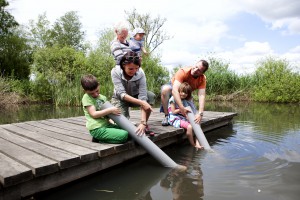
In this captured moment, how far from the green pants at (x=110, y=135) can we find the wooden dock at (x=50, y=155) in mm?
86

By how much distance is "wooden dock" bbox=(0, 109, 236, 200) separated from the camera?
7.63 feet

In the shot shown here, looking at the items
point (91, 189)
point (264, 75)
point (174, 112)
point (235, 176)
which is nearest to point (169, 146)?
point (174, 112)

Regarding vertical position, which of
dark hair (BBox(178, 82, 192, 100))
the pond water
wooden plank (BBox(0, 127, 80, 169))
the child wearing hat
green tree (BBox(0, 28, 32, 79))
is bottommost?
the pond water

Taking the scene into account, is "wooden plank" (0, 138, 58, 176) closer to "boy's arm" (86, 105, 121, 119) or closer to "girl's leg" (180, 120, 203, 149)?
"boy's arm" (86, 105, 121, 119)

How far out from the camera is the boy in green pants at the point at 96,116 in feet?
10.5

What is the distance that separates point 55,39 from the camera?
35875 mm

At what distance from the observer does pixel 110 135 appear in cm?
320

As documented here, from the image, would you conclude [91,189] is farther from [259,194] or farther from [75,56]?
[75,56]

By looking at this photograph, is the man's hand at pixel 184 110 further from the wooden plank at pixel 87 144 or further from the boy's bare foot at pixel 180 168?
the wooden plank at pixel 87 144

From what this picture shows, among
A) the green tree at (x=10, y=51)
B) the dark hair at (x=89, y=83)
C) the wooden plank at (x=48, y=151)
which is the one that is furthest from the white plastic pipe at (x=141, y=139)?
the green tree at (x=10, y=51)

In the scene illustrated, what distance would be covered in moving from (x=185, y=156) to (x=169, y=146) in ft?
2.18

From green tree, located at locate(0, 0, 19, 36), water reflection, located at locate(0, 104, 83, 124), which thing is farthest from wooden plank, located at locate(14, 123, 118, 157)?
green tree, located at locate(0, 0, 19, 36)

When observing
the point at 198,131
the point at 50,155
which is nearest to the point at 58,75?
the point at 198,131

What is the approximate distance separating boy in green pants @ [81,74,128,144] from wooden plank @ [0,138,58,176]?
29.3 inches
